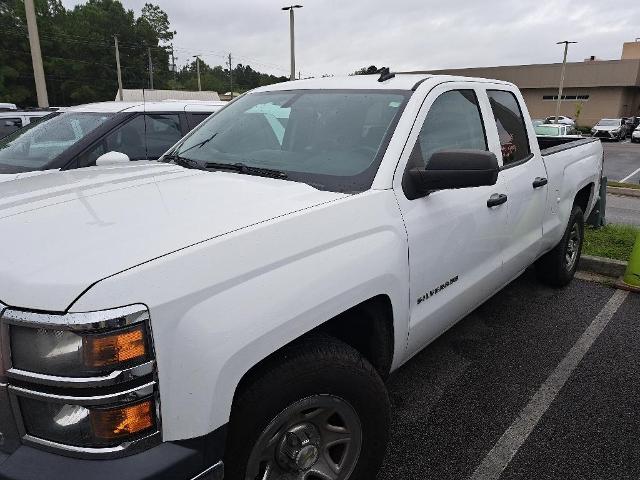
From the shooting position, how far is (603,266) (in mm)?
5477

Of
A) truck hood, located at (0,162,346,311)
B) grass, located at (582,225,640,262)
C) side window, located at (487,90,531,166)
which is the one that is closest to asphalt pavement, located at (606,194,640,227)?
grass, located at (582,225,640,262)

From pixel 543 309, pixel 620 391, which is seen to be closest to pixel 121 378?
pixel 620 391

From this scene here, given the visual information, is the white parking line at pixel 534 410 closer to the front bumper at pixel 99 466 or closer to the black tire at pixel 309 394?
the black tire at pixel 309 394

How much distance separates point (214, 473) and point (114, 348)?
52cm

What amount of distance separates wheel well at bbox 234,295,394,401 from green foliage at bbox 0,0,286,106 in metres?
60.7

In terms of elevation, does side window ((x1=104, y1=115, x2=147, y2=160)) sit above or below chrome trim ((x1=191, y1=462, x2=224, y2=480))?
above

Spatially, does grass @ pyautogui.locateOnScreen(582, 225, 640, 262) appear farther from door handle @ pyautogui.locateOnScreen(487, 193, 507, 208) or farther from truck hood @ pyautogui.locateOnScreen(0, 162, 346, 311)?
truck hood @ pyautogui.locateOnScreen(0, 162, 346, 311)

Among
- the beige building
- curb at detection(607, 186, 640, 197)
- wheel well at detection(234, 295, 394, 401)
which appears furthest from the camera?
the beige building

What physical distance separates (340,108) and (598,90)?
56.6m

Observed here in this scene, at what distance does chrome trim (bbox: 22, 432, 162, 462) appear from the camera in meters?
1.43

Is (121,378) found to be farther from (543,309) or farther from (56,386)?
(543,309)

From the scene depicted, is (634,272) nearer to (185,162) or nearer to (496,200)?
(496,200)

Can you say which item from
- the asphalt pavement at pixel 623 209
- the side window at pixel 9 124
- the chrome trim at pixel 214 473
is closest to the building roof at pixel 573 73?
the asphalt pavement at pixel 623 209

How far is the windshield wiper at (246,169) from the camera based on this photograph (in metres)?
2.56
